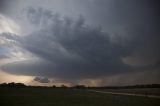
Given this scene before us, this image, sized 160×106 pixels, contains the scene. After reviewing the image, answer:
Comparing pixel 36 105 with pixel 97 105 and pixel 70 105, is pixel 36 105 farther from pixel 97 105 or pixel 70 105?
pixel 97 105

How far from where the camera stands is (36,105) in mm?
40312

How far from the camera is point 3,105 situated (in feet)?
128

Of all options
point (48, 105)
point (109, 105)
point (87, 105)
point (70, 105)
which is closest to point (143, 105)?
point (109, 105)

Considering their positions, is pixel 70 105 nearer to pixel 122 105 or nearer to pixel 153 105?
pixel 122 105

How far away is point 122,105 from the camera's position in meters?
39.7

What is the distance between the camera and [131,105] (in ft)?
129

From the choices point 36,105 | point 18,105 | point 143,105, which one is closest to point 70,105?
point 36,105

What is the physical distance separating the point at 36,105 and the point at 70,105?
5641 mm

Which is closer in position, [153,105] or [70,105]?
[153,105]

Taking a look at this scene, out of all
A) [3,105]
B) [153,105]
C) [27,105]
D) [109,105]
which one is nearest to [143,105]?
[153,105]

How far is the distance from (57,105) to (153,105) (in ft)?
50.6

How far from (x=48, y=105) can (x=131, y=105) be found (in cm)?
1359

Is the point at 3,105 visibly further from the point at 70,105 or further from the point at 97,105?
the point at 97,105

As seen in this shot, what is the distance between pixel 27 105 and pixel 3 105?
382cm
